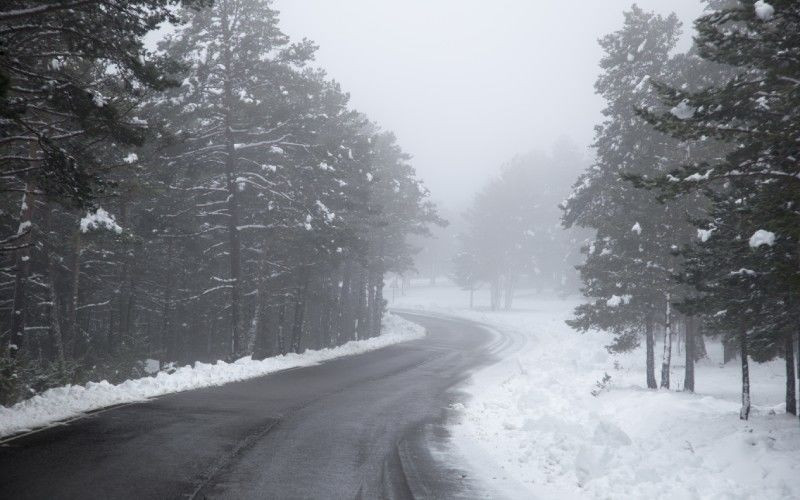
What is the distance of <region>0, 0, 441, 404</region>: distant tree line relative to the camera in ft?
34.3

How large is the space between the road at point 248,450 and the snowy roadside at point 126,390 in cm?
57

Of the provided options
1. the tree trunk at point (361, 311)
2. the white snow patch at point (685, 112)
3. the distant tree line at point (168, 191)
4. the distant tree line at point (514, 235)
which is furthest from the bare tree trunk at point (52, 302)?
Result: the distant tree line at point (514, 235)

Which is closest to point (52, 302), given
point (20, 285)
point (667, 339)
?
point (20, 285)

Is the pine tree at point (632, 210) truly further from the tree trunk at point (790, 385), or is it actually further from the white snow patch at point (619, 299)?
the tree trunk at point (790, 385)

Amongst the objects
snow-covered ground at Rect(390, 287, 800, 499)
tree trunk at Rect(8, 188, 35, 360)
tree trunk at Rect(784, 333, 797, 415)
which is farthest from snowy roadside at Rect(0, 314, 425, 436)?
tree trunk at Rect(784, 333, 797, 415)

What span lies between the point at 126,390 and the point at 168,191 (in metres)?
10.9

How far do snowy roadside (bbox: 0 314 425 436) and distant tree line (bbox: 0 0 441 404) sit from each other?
701mm

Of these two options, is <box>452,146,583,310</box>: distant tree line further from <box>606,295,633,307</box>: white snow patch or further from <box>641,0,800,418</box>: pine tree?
<box>641,0,800,418</box>: pine tree

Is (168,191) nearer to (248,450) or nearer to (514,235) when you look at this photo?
(248,450)

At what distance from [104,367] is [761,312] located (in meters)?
20.8

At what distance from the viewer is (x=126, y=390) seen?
1371 cm

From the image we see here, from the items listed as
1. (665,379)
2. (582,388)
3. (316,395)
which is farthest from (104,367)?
(665,379)

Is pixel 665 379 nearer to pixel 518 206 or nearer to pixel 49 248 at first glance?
pixel 49 248

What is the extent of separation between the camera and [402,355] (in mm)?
28516
